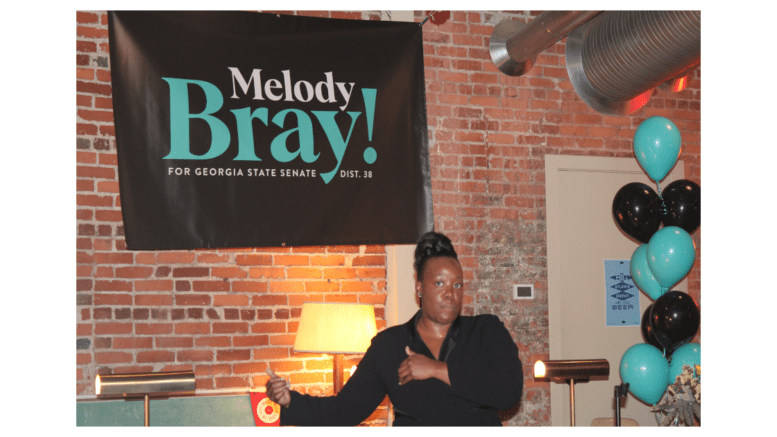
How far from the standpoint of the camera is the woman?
6.53ft

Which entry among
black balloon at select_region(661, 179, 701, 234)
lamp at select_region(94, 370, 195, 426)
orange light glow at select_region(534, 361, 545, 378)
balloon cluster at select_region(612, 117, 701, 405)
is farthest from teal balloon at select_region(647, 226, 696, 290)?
lamp at select_region(94, 370, 195, 426)

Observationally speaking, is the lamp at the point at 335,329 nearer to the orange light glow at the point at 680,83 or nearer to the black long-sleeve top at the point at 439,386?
the black long-sleeve top at the point at 439,386

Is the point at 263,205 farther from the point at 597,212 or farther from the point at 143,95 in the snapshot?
the point at 597,212

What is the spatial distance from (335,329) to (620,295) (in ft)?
6.37

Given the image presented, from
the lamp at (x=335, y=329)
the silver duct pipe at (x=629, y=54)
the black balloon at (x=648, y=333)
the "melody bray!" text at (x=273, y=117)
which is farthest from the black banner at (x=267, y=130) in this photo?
the black balloon at (x=648, y=333)

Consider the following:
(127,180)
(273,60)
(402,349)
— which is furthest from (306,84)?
(402,349)

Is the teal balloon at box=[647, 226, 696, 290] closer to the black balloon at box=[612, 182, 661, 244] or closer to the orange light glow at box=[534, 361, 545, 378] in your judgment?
the black balloon at box=[612, 182, 661, 244]

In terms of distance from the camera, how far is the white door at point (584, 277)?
12.9 feet

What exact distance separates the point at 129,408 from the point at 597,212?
2.91m

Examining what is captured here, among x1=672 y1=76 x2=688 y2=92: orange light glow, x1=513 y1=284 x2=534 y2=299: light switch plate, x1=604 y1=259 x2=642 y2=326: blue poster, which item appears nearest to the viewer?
x1=672 y1=76 x2=688 y2=92: orange light glow

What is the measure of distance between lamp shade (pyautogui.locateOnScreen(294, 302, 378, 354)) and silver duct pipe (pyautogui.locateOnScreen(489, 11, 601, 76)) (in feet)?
5.67

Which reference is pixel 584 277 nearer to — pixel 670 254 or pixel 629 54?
pixel 670 254

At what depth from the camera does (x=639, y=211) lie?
3.43m

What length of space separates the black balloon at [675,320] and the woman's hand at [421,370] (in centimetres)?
177
